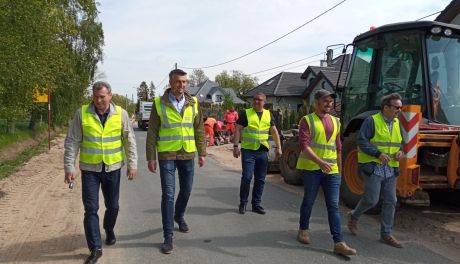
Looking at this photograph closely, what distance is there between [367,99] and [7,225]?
5.57 m

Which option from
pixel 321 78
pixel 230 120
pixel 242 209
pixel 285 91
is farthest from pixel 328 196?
pixel 285 91

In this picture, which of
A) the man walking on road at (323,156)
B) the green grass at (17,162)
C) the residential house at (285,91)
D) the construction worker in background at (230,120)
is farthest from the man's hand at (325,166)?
the residential house at (285,91)

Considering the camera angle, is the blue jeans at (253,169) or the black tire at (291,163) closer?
the blue jeans at (253,169)

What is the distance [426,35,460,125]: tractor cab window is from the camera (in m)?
6.70

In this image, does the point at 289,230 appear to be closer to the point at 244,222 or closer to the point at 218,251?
the point at 244,222

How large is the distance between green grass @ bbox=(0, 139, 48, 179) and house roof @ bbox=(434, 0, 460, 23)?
1597 cm

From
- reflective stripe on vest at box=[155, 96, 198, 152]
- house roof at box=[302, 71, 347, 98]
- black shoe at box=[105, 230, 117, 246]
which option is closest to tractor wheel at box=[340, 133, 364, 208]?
reflective stripe on vest at box=[155, 96, 198, 152]

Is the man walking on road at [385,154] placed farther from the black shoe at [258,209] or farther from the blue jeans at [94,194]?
the blue jeans at [94,194]

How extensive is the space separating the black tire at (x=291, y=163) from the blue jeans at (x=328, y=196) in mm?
4331

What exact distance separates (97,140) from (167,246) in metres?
1.36

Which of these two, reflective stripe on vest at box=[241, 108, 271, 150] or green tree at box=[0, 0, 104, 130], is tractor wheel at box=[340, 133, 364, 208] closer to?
reflective stripe on vest at box=[241, 108, 271, 150]

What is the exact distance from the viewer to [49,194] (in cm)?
876

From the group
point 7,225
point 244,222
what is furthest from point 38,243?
point 244,222

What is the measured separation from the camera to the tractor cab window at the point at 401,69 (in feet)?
22.3
